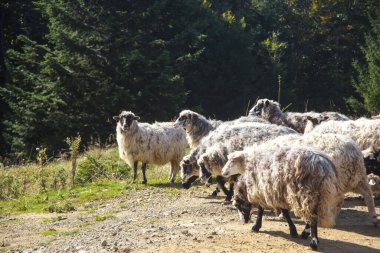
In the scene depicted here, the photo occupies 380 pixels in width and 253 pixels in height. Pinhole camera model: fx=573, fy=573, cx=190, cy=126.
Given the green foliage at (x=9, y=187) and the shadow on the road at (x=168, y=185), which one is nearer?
the shadow on the road at (x=168, y=185)

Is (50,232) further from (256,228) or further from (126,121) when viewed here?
(126,121)

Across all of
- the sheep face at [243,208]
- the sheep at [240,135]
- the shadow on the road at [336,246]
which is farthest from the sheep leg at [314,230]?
the sheep at [240,135]

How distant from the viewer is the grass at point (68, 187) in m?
13.2

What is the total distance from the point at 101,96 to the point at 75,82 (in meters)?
1.29

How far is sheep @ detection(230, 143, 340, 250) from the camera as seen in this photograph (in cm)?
763

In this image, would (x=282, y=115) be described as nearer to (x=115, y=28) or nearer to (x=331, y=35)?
(x=115, y=28)

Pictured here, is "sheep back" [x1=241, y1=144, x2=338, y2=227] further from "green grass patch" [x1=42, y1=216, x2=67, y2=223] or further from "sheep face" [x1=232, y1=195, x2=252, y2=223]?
"green grass patch" [x1=42, y1=216, x2=67, y2=223]

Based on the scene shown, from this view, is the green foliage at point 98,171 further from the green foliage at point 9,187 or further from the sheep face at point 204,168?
the sheep face at point 204,168

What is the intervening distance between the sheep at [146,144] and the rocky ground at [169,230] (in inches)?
102

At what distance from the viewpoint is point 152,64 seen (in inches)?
1000

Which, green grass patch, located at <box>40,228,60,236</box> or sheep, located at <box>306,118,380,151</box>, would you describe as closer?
green grass patch, located at <box>40,228,60,236</box>

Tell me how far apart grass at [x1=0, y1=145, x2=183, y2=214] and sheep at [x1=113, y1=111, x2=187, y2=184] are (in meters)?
0.57

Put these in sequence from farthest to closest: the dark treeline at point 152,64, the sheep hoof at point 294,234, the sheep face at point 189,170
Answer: the dark treeline at point 152,64
the sheep face at point 189,170
the sheep hoof at point 294,234

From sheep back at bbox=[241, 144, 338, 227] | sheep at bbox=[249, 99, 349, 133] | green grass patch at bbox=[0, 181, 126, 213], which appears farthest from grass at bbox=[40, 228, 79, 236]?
sheep at bbox=[249, 99, 349, 133]
